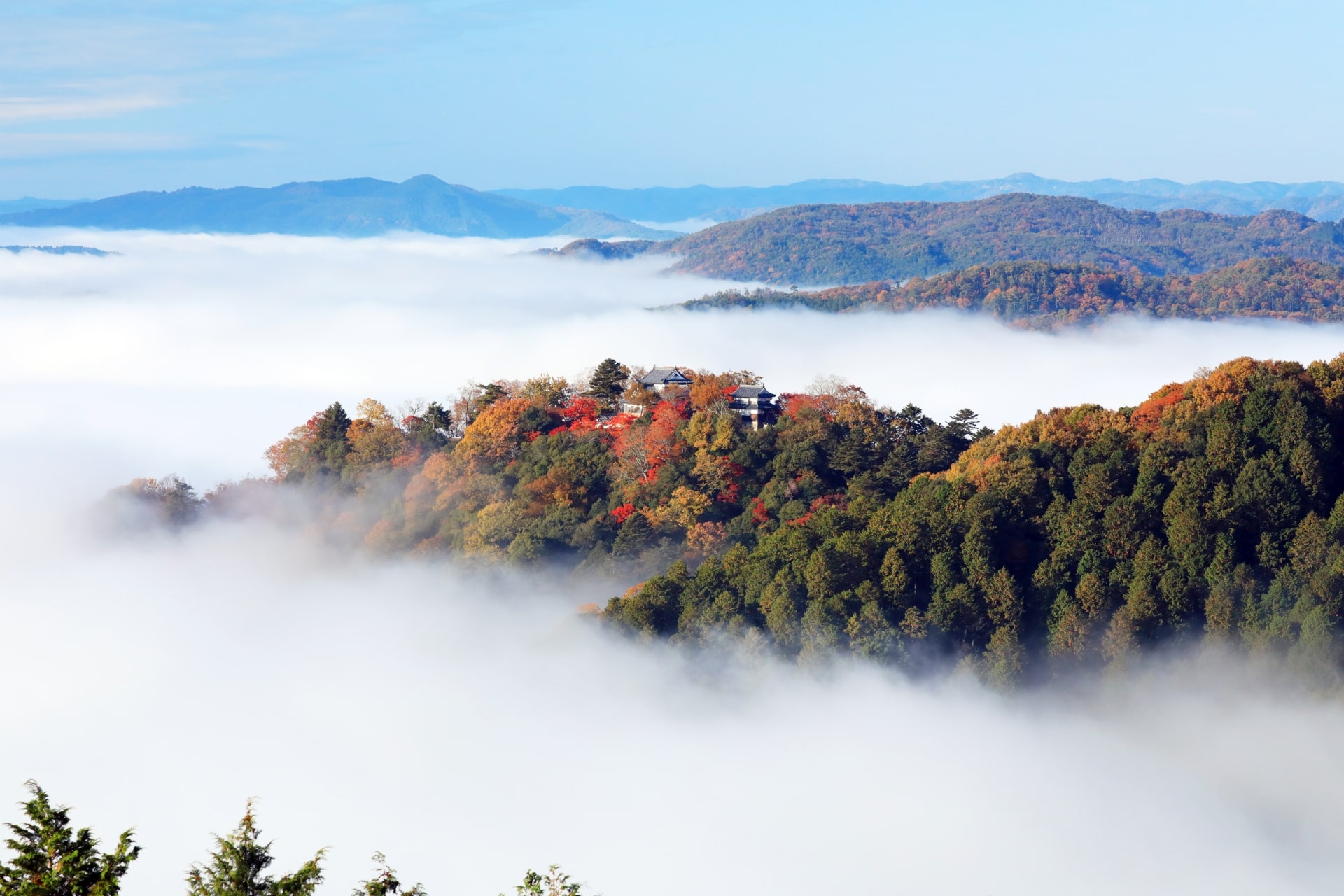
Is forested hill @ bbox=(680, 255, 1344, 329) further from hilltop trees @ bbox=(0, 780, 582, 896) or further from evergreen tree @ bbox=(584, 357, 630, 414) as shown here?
hilltop trees @ bbox=(0, 780, 582, 896)

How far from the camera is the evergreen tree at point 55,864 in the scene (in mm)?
14328

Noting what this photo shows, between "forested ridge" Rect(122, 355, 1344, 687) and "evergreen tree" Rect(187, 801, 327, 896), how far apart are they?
967 inches

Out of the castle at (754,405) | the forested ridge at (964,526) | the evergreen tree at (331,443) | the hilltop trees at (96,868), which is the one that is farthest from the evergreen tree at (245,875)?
the evergreen tree at (331,443)

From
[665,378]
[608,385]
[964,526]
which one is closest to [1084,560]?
[964,526]

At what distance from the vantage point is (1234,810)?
108 ft

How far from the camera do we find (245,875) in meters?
15.3

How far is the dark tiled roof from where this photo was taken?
6072cm

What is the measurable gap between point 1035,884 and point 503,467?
32672 millimetres

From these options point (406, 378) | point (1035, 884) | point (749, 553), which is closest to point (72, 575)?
point (749, 553)

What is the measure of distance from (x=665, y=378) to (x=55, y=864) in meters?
47.7

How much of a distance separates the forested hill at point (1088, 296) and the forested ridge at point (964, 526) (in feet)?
415

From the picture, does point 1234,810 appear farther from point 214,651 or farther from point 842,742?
point 214,651

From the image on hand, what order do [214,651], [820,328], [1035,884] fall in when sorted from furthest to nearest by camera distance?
[820,328]
[214,651]
[1035,884]

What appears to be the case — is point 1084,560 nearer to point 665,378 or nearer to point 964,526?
point 964,526
